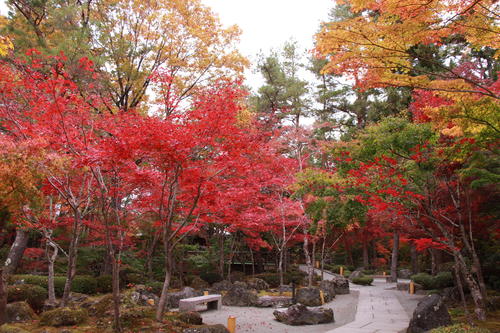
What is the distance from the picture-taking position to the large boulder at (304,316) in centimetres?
959

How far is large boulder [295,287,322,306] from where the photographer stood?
42.7 ft

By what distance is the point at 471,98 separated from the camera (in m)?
5.94

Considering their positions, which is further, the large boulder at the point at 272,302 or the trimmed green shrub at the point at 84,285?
the trimmed green shrub at the point at 84,285

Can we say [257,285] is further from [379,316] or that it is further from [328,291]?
[379,316]

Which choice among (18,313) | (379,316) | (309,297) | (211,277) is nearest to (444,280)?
(379,316)

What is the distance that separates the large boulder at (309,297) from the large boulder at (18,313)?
29.1 feet

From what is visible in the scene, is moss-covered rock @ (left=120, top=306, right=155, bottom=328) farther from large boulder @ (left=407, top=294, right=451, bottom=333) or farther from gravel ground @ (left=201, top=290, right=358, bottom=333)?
large boulder @ (left=407, top=294, right=451, bottom=333)

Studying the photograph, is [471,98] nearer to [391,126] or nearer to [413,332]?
[391,126]

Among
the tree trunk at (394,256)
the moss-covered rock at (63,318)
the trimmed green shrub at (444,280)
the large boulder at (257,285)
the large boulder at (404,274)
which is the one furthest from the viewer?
the large boulder at (404,274)

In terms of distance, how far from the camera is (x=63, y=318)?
6.98m

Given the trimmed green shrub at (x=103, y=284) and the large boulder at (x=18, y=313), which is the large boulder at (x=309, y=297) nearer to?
the trimmed green shrub at (x=103, y=284)

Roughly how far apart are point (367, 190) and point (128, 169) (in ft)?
18.8

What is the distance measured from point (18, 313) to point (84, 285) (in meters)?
7.27

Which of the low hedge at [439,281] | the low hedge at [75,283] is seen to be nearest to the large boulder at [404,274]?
the low hedge at [439,281]
